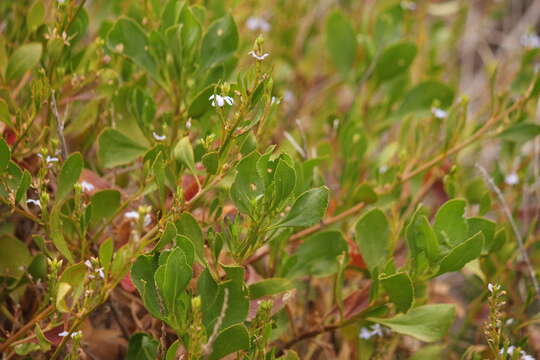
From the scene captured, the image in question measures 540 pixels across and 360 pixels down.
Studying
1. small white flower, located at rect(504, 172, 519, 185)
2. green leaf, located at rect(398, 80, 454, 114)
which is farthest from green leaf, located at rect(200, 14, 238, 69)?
small white flower, located at rect(504, 172, 519, 185)

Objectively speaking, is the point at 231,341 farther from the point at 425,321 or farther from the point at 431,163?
the point at 431,163

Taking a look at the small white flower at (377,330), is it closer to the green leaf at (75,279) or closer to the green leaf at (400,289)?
the green leaf at (400,289)

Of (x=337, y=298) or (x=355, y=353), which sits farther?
(x=355, y=353)

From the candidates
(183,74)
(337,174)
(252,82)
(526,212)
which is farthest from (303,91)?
(252,82)

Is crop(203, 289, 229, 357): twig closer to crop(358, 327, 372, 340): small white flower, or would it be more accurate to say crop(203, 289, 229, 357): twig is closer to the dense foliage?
the dense foliage

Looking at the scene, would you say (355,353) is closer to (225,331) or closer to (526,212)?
(225,331)

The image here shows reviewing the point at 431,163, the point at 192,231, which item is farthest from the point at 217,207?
the point at 431,163
